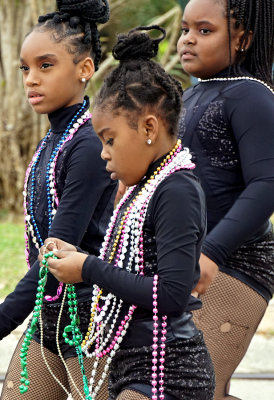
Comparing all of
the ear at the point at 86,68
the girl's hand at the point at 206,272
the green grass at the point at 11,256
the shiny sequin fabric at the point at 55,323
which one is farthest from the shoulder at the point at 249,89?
the green grass at the point at 11,256

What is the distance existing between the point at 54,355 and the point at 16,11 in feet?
21.2

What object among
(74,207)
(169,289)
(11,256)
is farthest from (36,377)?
(11,256)

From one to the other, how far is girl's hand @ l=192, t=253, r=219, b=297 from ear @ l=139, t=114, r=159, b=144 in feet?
1.68

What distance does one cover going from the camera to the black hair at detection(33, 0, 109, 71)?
8.84 ft

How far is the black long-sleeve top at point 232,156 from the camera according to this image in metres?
2.55

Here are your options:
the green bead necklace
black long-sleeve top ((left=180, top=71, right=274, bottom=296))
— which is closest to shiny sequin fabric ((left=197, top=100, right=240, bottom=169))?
black long-sleeve top ((left=180, top=71, right=274, bottom=296))

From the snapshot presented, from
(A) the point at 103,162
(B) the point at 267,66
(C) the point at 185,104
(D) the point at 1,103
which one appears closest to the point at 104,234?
(A) the point at 103,162

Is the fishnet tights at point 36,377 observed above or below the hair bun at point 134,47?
below

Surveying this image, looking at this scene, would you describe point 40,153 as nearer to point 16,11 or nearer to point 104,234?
point 104,234

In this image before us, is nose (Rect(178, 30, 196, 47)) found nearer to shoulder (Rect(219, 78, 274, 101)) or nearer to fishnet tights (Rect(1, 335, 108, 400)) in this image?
shoulder (Rect(219, 78, 274, 101))

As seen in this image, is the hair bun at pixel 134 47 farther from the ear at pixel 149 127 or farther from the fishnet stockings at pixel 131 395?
the fishnet stockings at pixel 131 395

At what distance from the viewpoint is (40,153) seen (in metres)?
2.71

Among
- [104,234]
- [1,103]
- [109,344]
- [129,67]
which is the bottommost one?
[1,103]

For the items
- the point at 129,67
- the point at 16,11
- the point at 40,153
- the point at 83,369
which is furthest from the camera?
the point at 16,11
